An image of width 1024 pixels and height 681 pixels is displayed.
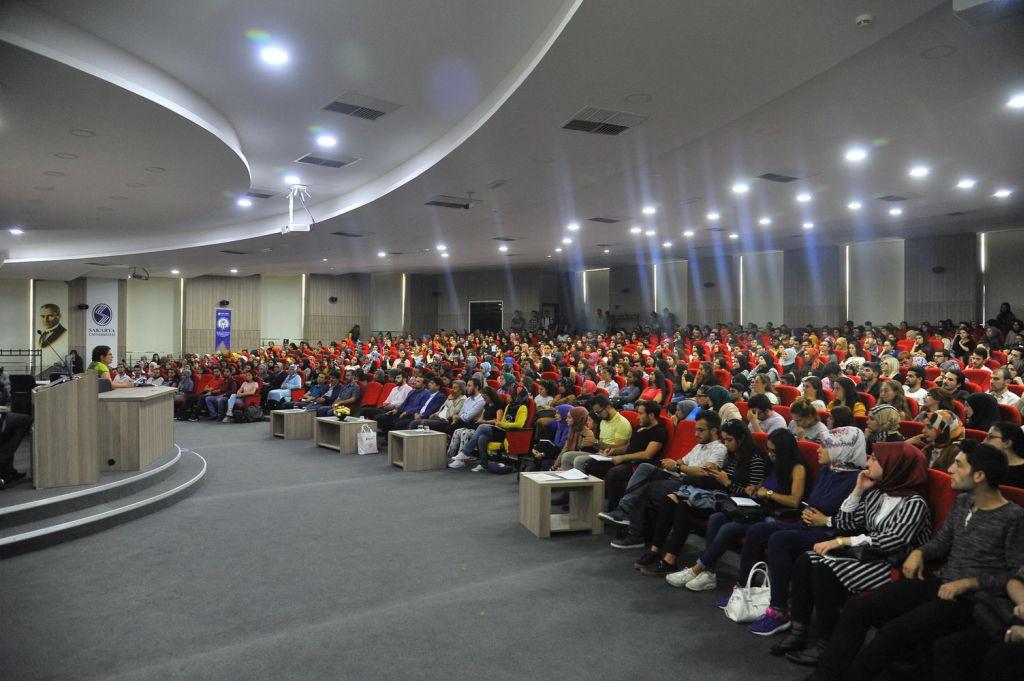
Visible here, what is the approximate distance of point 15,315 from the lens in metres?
19.5

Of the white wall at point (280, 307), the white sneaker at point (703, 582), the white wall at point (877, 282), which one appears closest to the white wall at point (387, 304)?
the white wall at point (280, 307)

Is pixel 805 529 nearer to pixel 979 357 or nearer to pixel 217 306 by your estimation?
pixel 979 357

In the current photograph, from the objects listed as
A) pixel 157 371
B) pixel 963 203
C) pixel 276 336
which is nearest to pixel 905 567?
pixel 963 203

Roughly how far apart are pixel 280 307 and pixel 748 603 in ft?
71.8

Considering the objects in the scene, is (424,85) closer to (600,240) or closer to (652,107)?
(652,107)

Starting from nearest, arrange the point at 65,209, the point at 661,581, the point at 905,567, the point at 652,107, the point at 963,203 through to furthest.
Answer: the point at 905,567 → the point at 661,581 → the point at 652,107 → the point at 65,209 → the point at 963,203

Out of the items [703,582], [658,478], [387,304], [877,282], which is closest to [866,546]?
[703,582]

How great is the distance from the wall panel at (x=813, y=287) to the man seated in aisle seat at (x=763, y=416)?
501 inches

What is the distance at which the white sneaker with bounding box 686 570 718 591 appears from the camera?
3.93 m

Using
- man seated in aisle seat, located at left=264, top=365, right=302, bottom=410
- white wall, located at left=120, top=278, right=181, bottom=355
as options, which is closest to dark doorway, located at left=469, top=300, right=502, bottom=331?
white wall, located at left=120, top=278, right=181, bottom=355

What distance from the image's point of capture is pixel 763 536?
3658 millimetres

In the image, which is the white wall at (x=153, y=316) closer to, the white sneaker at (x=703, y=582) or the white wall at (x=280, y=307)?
A: the white wall at (x=280, y=307)

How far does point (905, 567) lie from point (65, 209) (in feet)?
37.4

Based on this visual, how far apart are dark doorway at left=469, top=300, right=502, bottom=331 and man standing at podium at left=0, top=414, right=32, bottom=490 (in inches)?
679
